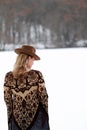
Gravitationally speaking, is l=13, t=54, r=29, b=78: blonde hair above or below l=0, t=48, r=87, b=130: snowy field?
above

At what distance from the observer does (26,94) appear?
2289mm

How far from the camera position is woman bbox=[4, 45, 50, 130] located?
228 centimetres

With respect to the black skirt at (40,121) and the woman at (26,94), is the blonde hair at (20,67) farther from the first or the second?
the black skirt at (40,121)

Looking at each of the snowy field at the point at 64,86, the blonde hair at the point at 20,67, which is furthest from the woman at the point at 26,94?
the snowy field at the point at 64,86

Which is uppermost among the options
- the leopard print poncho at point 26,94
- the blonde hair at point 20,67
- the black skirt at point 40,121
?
the blonde hair at point 20,67

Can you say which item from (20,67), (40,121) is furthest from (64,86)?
(20,67)

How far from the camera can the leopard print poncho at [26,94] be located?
7.49 ft

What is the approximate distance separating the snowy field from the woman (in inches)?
29.6

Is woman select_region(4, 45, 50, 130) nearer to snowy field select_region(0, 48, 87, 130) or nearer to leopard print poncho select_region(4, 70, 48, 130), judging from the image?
leopard print poncho select_region(4, 70, 48, 130)

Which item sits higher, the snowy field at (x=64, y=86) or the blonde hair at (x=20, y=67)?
the blonde hair at (x=20, y=67)

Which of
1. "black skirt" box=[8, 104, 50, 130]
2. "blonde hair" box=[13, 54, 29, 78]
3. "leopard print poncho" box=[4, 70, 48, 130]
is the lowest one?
"black skirt" box=[8, 104, 50, 130]

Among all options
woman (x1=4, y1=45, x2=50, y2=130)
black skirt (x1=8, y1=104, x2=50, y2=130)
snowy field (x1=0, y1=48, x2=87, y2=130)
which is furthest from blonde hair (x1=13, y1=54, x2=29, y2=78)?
snowy field (x1=0, y1=48, x2=87, y2=130)

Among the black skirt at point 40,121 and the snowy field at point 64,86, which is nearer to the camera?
the black skirt at point 40,121

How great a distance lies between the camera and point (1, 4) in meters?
3.08
